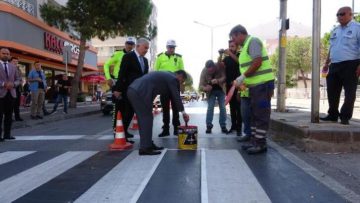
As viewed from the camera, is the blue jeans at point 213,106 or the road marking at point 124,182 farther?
the blue jeans at point 213,106

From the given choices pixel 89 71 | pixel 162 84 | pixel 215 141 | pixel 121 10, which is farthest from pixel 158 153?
pixel 89 71

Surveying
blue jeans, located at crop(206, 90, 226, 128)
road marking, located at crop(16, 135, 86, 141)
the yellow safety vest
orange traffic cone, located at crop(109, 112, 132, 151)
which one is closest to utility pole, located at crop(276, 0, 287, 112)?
blue jeans, located at crop(206, 90, 226, 128)

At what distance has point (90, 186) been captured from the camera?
482 cm

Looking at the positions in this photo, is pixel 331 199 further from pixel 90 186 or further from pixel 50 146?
pixel 50 146

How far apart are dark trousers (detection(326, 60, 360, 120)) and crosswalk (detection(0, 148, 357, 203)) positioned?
1.70 meters

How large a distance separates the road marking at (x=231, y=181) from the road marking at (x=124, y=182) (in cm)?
72

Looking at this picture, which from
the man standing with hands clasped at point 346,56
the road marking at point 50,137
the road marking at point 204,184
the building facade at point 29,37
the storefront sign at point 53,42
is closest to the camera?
the road marking at point 204,184

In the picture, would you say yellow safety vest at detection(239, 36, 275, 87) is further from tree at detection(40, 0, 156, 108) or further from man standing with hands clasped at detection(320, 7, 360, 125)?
tree at detection(40, 0, 156, 108)

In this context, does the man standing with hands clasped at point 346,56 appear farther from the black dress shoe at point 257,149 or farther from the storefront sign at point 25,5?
the storefront sign at point 25,5

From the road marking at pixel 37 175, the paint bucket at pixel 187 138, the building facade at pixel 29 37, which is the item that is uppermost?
the building facade at pixel 29 37

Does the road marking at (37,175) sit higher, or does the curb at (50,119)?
the curb at (50,119)

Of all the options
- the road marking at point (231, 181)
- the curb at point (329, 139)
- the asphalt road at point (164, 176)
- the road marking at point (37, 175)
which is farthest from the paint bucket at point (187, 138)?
the curb at point (329, 139)

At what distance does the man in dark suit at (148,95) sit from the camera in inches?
267

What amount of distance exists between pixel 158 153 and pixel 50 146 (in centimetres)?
231
